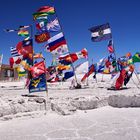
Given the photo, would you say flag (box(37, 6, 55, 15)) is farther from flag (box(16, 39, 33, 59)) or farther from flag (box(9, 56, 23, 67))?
flag (box(9, 56, 23, 67))

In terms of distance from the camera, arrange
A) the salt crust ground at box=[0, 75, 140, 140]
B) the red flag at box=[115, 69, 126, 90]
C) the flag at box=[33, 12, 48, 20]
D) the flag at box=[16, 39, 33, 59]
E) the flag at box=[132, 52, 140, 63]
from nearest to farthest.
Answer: the salt crust ground at box=[0, 75, 140, 140]
the red flag at box=[115, 69, 126, 90]
the flag at box=[33, 12, 48, 20]
the flag at box=[16, 39, 33, 59]
the flag at box=[132, 52, 140, 63]

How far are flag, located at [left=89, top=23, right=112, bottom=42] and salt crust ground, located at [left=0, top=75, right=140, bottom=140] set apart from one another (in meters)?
7.91

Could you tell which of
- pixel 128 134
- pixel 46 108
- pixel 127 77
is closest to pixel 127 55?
pixel 127 77

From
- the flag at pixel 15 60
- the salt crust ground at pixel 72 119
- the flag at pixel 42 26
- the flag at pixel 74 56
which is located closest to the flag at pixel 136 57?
the flag at pixel 74 56

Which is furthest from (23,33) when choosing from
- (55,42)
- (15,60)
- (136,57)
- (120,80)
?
(120,80)

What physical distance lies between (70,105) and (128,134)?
3.09 meters

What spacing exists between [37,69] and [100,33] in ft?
30.4

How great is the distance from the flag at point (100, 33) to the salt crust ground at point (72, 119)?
7910 millimetres

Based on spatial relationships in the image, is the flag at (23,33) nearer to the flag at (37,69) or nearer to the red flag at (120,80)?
the red flag at (120,80)

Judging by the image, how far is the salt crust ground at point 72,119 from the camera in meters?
7.22

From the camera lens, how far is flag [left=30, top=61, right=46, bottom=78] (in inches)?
391

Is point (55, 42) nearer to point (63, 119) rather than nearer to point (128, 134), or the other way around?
point (63, 119)

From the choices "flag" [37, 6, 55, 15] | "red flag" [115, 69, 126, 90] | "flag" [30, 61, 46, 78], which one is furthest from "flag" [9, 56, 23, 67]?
"flag" [30, 61, 46, 78]

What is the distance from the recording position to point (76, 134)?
23.9ft
